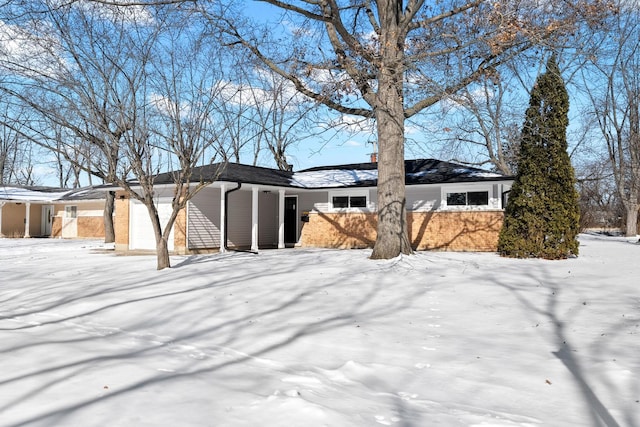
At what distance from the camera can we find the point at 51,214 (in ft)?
112

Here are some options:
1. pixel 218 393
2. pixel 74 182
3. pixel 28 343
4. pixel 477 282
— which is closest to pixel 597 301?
pixel 477 282

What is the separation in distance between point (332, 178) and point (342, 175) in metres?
0.67

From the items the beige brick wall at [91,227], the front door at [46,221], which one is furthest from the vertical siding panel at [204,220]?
the front door at [46,221]

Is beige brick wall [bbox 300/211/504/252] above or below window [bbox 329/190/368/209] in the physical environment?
below

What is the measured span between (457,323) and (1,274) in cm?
1074

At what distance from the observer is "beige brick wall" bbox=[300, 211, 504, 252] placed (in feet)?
56.2

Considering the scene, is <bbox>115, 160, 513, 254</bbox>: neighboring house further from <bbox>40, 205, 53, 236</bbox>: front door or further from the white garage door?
<bbox>40, 205, 53, 236</bbox>: front door

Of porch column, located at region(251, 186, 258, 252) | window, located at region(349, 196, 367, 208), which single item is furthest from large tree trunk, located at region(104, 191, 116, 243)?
window, located at region(349, 196, 367, 208)

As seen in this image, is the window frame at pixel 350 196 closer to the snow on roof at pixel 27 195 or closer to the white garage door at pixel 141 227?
the white garage door at pixel 141 227

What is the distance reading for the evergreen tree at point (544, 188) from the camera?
1358 cm

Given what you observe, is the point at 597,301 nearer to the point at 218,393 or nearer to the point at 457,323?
the point at 457,323

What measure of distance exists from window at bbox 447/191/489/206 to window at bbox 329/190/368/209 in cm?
337

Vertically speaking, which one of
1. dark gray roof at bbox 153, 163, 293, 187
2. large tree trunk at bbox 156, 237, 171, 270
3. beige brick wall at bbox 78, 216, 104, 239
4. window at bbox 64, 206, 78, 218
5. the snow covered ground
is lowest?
the snow covered ground

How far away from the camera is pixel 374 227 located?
18906mm
